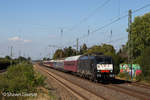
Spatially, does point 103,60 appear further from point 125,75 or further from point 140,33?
point 140,33

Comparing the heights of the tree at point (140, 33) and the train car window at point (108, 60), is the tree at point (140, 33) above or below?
above

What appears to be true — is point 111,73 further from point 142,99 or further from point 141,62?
point 142,99

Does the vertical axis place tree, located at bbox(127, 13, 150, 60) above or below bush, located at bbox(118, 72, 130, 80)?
above

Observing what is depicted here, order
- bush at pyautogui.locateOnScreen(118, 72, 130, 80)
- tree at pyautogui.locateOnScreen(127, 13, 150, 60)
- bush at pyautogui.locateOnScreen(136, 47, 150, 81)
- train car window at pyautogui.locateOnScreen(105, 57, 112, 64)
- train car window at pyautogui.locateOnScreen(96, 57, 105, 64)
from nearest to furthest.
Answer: train car window at pyautogui.locateOnScreen(96, 57, 105, 64) → train car window at pyautogui.locateOnScreen(105, 57, 112, 64) → bush at pyautogui.locateOnScreen(136, 47, 150, 81) → bush at pyautogui.locateOnScreen(118, 72, 130, 80) → tree at pyautogui.locateOnScreen(127, 13, 150, 60)

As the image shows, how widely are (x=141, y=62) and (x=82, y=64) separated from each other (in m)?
7.88

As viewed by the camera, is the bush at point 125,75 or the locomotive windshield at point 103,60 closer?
the locomotive windshield at point 103,60

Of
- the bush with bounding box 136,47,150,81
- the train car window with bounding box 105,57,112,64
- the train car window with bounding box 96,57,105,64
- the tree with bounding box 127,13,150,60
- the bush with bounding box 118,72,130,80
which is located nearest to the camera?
the train car window with bounding box 96,57,105,64

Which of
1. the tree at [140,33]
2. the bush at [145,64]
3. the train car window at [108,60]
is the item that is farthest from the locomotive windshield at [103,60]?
the tree at [140,33]

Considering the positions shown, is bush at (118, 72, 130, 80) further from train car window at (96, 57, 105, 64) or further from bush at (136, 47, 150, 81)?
train car window at (96, 57, 105, 64)

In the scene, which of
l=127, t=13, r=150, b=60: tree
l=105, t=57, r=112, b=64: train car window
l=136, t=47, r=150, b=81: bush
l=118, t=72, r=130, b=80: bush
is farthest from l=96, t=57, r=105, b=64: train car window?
l=127, t=13, r=150, b=60: tree

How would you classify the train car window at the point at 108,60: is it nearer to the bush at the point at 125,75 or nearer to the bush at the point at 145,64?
the bush at the point at 145,64

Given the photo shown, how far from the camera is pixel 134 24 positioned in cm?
5575

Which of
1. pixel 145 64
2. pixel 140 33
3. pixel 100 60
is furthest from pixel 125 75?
pixel 140 33

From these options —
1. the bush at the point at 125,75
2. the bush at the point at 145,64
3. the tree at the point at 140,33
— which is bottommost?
the bush at the point at 125,75
